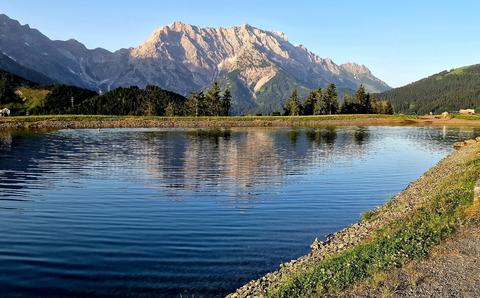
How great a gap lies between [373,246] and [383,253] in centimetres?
135

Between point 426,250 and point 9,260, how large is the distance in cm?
2271

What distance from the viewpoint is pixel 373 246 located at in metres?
21.9

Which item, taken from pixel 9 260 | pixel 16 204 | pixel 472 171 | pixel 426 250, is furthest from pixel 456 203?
pixel 16 204

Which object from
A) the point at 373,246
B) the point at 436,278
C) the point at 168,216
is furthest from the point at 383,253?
the point at 168,216

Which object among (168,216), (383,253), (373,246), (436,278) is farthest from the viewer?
(168,216)

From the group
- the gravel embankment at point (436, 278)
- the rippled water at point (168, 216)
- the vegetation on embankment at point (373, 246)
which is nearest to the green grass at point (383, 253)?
the vegetation on embankment at point (373, 246)

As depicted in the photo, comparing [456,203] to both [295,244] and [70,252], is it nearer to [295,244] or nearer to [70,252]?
[295,244]

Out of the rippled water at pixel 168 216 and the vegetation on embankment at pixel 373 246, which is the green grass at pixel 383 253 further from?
the rippled water at pixel 168 216

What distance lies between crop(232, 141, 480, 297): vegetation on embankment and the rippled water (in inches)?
89.7

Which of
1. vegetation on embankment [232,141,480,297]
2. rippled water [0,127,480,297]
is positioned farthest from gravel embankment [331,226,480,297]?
rippled water [0,127,480,297]

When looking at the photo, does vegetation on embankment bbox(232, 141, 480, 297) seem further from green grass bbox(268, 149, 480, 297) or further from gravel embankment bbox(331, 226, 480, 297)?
gravel embankment bbox(331, 226, 480, 297)

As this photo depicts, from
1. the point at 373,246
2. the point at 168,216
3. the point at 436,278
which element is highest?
the point at 373,246

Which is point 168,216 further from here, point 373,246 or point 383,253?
point 383,253

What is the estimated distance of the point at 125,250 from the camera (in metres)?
26.8
